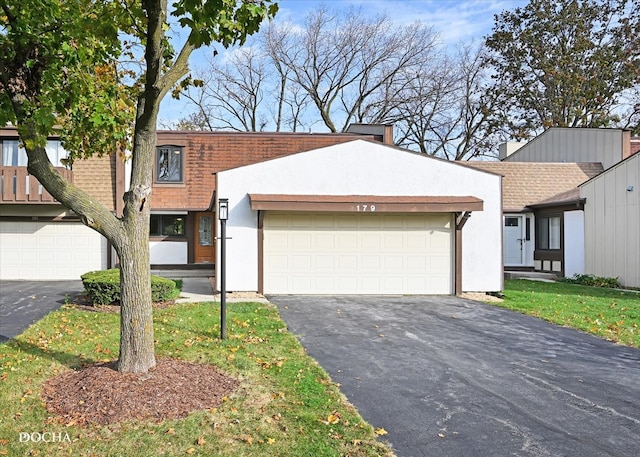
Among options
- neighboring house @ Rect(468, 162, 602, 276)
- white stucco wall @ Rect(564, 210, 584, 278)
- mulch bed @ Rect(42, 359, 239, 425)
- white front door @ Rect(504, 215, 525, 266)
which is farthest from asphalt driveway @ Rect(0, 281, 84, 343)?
white stucco wall @ Rect(564, 210, 584, 278)

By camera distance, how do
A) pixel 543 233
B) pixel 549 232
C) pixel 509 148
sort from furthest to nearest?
pixel 509 148 → pixel 543 233 → pixel 549 232

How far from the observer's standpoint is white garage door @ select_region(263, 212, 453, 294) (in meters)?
13.8

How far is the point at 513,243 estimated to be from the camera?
69.5 feet

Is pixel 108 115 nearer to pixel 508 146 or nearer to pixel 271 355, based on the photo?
pixel 271 355

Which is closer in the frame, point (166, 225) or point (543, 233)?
point (166, 225)

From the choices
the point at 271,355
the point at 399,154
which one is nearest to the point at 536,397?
the point at 271,355

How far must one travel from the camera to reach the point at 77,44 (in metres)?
6.85

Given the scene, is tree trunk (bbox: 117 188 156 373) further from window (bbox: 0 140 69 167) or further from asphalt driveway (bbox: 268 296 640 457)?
window (bbox: 0 140 69 167)

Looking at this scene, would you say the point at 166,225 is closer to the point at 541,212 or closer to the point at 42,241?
the point at 42,241

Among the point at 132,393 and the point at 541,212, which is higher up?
the point at 541,212

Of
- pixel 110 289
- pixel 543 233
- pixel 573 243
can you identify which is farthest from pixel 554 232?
pixel 110 289

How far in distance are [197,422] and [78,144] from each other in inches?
216

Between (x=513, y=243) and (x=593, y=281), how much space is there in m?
4.37

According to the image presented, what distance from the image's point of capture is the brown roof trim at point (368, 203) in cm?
1312
